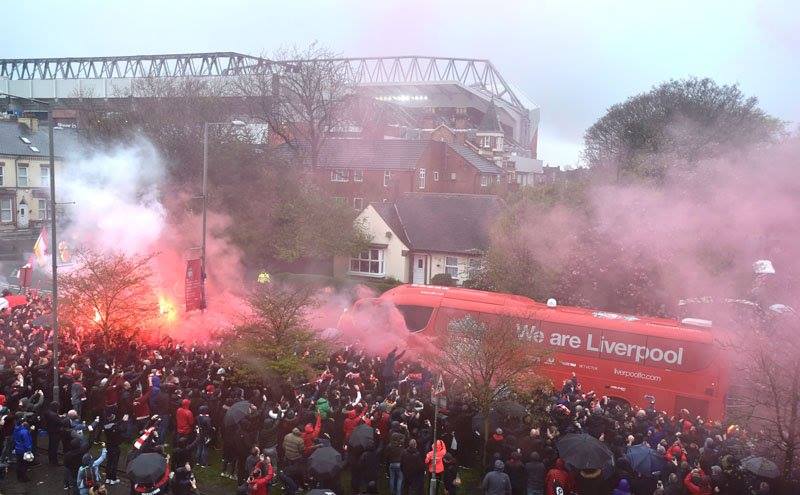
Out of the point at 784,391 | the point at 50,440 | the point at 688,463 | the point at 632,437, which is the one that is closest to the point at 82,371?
the point at 50,440

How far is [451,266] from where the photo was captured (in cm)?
3275

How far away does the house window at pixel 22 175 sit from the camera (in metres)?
44.7

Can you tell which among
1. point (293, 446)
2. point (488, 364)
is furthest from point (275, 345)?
point (488, 364)

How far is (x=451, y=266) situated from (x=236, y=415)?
22572 millimetres

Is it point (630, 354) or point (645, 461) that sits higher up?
point (630, 354)

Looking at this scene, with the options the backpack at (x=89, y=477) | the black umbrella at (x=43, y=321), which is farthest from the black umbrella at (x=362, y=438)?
the black umbrella at (x=43, y=321)

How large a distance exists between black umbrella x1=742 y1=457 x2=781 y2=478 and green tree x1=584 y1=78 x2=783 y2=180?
79.9ft

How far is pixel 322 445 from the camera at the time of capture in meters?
9.95

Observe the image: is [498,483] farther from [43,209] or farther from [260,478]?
[43,209]

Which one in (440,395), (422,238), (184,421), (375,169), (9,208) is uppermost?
(375,169)

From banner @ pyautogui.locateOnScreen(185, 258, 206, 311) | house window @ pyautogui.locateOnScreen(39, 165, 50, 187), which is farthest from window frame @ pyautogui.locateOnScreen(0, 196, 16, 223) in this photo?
banner @ pyautogui.locateOnScreen(185, 258, 206, 311)

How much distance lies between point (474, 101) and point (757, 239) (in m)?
80.8

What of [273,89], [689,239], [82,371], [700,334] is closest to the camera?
[82,371]

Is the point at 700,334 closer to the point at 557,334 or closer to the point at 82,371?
the point at 557,334
